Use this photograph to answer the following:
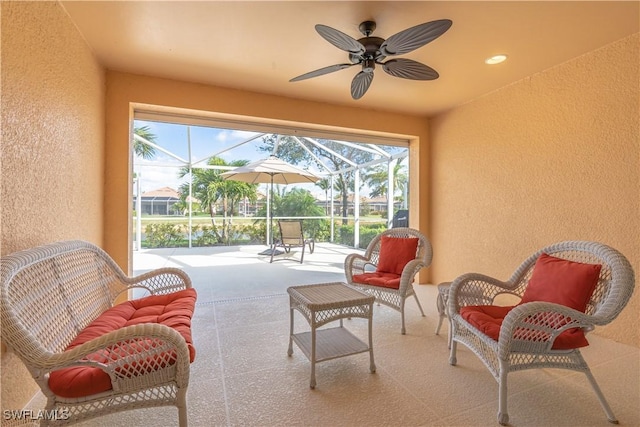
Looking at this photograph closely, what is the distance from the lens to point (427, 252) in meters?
2.99

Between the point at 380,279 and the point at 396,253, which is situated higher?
the point at 396,253

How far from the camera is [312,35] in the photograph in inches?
86.6

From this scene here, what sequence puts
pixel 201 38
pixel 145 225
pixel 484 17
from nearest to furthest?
pixel 484 17 < pixel 201 38 < pixel 145 225

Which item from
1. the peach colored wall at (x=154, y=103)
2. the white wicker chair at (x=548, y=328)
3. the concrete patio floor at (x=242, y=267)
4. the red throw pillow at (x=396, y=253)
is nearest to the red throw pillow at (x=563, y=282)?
the white wicker chair at (x=548, y=328)

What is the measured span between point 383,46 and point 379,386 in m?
2.13

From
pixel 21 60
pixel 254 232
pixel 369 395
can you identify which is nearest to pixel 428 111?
pixel 369 395

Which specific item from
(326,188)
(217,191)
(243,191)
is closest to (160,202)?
(217,191)

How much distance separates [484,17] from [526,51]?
2.44 feet

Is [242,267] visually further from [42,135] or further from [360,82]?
[360,82]

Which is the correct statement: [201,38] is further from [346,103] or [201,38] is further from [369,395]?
[369,395]

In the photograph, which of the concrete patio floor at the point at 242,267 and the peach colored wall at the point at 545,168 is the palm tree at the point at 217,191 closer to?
the concrete patio floor at the point at 242,267

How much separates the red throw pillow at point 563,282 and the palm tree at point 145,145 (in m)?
6.72

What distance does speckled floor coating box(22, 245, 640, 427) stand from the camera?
1.51m

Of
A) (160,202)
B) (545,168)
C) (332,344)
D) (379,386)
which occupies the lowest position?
(379,386)
